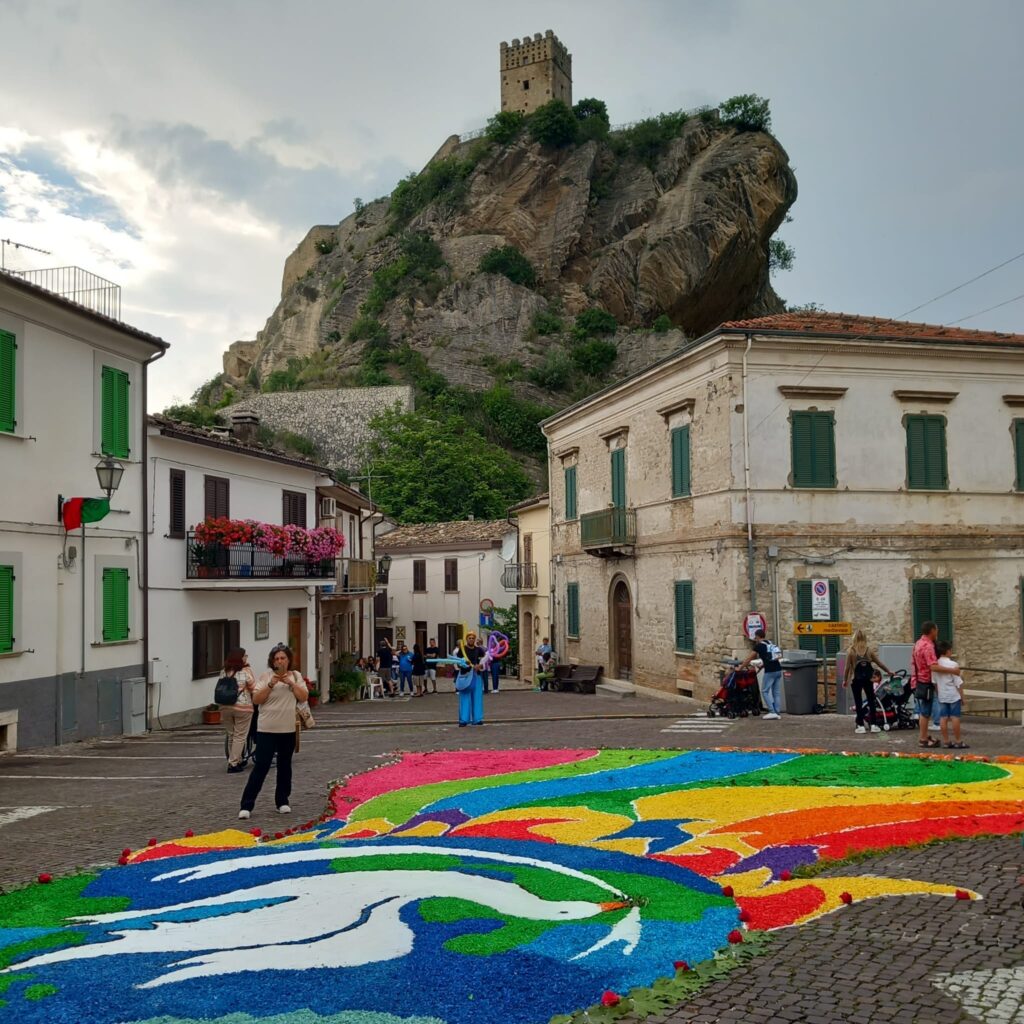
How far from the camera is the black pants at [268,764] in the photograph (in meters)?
11.2

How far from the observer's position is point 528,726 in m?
21.5

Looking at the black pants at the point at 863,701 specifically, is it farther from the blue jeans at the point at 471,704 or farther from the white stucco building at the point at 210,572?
the white stucco building at the point at 210,572

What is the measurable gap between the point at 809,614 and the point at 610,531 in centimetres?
741

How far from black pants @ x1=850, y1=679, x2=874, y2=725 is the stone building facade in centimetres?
559

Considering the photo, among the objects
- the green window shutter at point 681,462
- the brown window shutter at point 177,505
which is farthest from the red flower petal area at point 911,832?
the brown window shutter at point 177,505

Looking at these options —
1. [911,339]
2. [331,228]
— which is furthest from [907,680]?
[331,228]

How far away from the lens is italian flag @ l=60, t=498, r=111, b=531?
19.4 metres

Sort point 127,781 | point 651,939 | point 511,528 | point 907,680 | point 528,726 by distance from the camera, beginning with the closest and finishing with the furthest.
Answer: point 651,939
point 127,781
point 907,680
point 528,726
point 511,528

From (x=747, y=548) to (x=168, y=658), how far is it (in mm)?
13323

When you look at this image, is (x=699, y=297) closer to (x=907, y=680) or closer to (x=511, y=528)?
(x=511, y=528)

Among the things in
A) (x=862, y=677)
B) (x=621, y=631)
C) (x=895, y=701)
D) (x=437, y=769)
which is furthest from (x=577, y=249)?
(x=437, y=769)

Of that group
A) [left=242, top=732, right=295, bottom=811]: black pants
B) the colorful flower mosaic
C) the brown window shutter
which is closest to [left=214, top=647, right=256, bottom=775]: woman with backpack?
the colorful flower mosaic

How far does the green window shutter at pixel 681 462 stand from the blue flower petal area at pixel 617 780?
1262cm

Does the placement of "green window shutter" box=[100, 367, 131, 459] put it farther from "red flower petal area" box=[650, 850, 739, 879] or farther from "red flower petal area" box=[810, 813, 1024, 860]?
"red flower petal area" box=[810, 813, 1024, 860]
